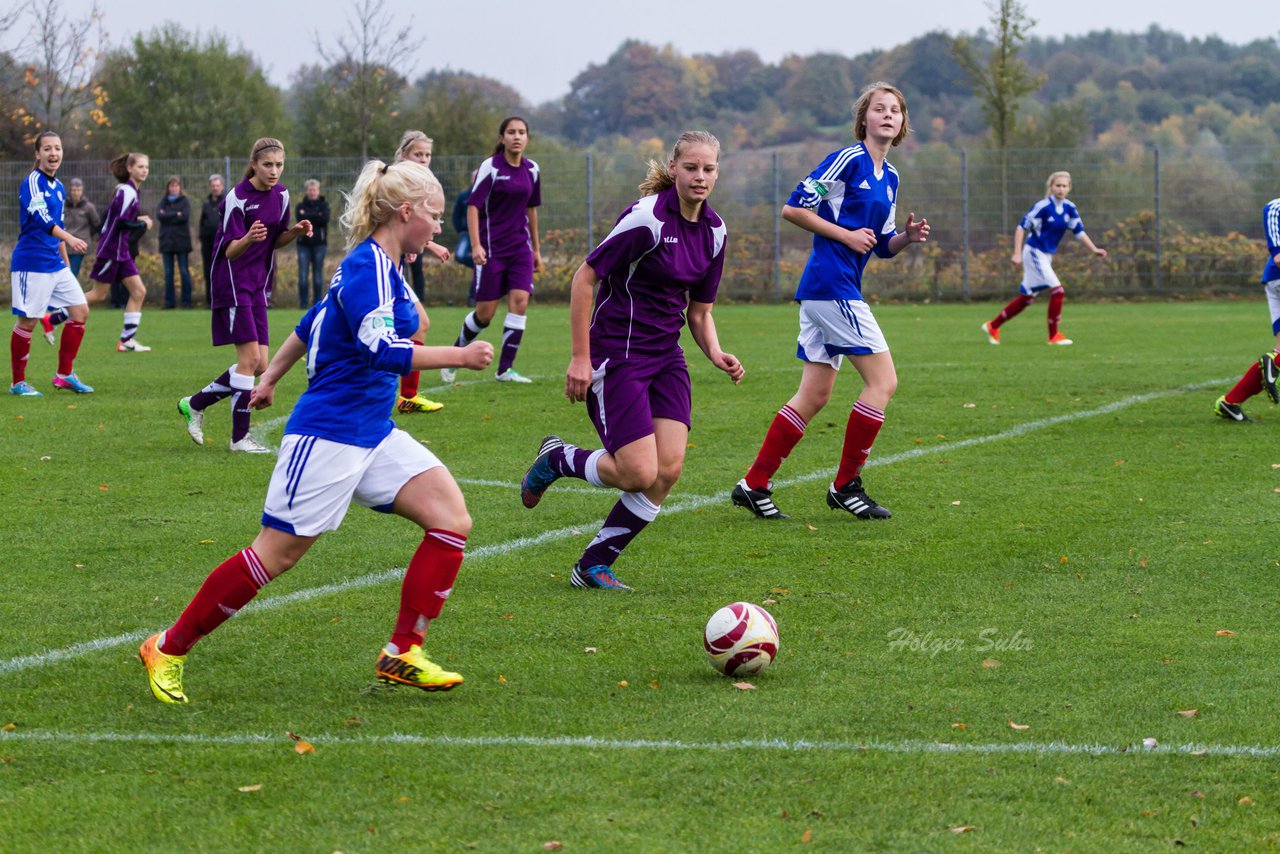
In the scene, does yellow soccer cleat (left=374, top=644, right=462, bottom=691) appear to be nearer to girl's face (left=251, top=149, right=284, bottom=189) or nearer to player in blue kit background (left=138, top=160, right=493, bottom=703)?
player in blue kit background (left=138, top=160, right=493, bottom=703)

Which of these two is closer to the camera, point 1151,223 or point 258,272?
point 258,272

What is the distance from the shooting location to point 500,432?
10.6 metres

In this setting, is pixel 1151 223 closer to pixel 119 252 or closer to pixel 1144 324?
pixel 1144 324

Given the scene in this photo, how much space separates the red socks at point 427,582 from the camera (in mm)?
4832

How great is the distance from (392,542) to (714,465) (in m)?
2.72

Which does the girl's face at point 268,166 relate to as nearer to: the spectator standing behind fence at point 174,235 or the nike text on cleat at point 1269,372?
the nike text on cleat at point 1269,372

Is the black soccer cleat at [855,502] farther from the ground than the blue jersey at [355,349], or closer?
closer

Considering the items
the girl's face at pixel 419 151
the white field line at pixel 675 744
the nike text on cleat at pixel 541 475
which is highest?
the girl's face at pixel 419 151

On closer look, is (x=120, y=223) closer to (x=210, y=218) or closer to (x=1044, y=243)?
(x=210, y=218)

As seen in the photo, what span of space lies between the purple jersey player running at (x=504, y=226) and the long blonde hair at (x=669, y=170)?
6.55 metres

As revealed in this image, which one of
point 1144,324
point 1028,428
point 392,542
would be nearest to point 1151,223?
point 1144,324

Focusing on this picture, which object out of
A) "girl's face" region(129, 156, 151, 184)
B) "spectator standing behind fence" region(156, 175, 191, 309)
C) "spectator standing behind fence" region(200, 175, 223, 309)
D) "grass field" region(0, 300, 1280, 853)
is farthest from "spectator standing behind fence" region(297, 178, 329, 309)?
"grass field" region(0, 300, 1280, 853)

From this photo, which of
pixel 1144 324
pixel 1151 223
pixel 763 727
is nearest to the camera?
pixel 763 727

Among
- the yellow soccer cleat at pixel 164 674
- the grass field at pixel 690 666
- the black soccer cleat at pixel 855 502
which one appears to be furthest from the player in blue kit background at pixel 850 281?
the yellow soccer cleat at pixel 164 674
